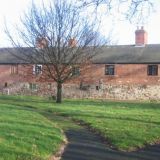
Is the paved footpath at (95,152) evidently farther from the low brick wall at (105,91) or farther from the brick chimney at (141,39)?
the brick chimney at (141,39)

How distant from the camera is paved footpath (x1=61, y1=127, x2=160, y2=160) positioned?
45.1 ft

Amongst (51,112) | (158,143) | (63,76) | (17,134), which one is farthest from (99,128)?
(63,76)

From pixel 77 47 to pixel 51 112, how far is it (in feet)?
45.6

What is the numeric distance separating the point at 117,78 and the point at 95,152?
4032 centimetres

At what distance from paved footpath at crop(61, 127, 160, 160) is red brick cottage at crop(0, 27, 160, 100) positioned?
3471 cm

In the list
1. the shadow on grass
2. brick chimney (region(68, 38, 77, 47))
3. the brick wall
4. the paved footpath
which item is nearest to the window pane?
the brick wall

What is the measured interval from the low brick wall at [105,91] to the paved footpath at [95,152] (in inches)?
1408

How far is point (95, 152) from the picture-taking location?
14484 millimetres

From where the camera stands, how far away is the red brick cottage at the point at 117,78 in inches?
2088

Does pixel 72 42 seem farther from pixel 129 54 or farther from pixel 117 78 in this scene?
pixel 129 54

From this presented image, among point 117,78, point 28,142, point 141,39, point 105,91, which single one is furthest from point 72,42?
point 28,142

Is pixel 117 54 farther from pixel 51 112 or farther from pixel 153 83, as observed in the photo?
pixel 51 112

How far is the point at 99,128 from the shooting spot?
20.3 meters

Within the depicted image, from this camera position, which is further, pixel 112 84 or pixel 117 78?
pixel 117 78
